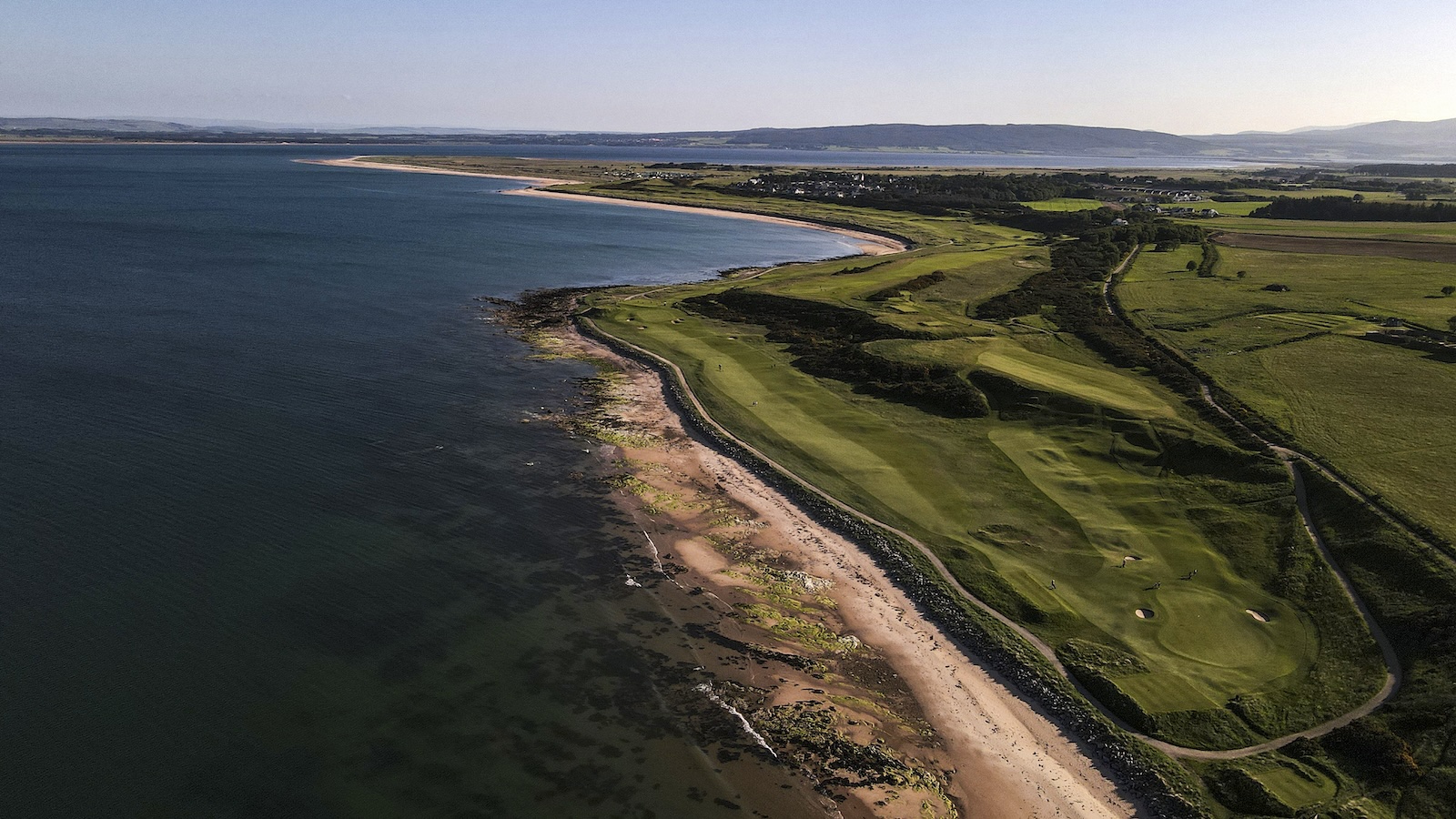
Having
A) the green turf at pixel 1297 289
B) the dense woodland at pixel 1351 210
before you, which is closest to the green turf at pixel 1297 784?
the green turf at pixel 1297 289

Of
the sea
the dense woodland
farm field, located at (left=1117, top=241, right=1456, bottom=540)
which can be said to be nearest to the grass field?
the dense woodland

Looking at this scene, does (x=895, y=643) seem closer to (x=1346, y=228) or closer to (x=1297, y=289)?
(x=1297, y=289)

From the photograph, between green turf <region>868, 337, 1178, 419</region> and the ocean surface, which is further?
green turf <region>868, 337, 1178, 419</region>

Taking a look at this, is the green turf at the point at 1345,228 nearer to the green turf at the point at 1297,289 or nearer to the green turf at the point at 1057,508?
the green turf at the point at 1297,289

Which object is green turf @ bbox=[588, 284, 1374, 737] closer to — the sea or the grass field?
the sea

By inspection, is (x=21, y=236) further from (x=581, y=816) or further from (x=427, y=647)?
(x=581, y=816)

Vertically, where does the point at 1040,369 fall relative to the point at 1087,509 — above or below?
above

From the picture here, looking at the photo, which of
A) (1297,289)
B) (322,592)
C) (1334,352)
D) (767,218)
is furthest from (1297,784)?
(767,218)
